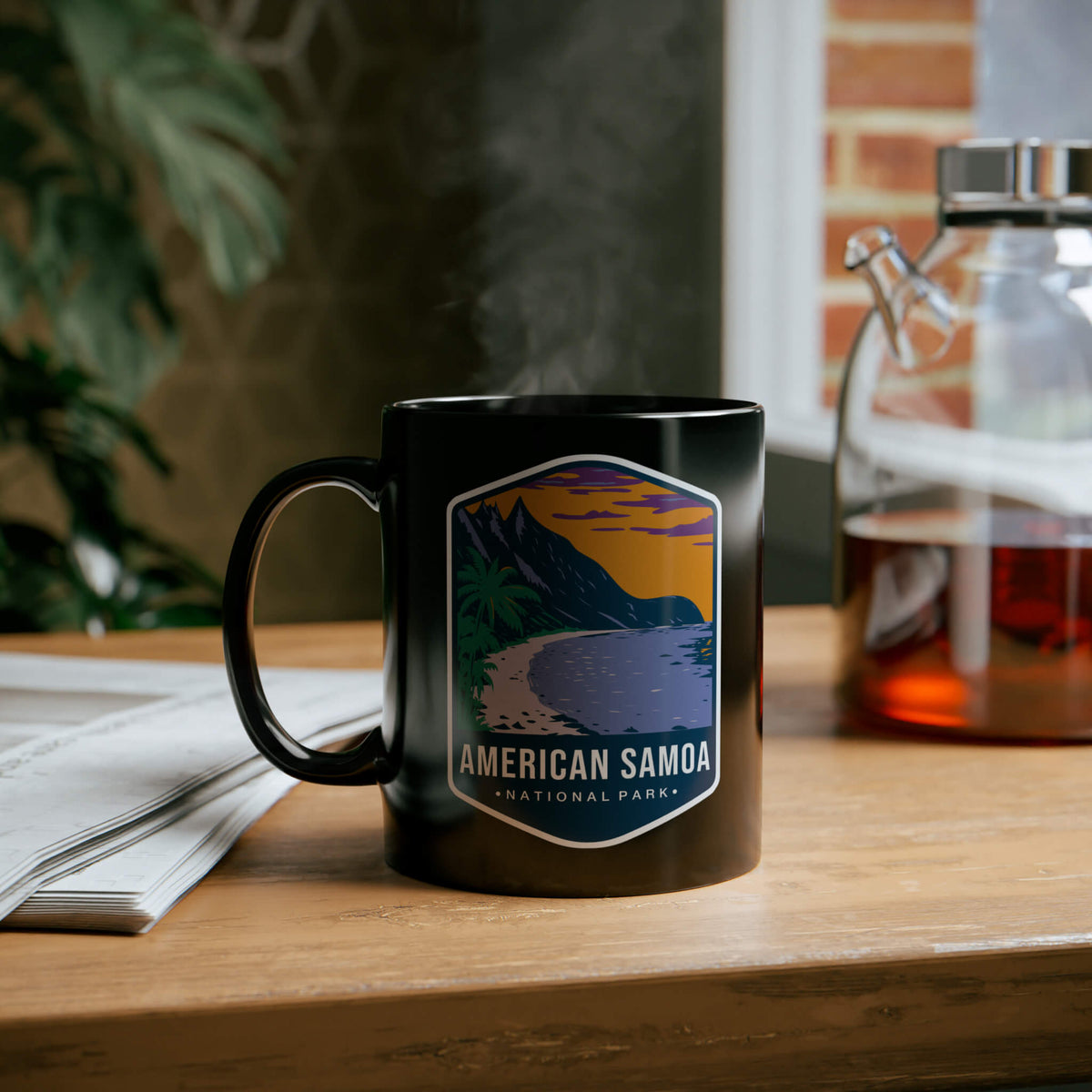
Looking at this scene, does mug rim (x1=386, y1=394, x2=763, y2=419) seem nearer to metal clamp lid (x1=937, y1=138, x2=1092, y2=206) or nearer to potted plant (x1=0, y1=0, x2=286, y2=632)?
metal clamp lid (x1=937, y1=138, x2=1092, y2=206)

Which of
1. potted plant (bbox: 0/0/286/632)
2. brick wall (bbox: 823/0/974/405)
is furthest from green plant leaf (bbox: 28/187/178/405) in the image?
brick wall (bbox: 823/0/974/405)

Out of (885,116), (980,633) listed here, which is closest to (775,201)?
(885,116)

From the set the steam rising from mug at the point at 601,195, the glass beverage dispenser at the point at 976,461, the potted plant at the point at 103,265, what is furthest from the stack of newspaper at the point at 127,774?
the steam rising from mug at the point at 601,195

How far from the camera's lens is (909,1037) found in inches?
14.2

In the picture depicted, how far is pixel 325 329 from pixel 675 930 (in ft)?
7.78

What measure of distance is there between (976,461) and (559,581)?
32cm

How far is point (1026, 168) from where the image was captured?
59 centimetres

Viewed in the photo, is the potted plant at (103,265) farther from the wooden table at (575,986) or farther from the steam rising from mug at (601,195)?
the wooden table at (575,986)

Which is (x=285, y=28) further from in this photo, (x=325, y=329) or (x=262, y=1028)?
(x=262, y=1028)

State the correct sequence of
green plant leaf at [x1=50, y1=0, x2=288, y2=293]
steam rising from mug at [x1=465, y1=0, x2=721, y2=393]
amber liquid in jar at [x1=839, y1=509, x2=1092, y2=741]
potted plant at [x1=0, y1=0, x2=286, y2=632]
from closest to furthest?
amber liquid in jar at [x1=839, y1=509, x2=1092, y2=741] < potted plant at [x1=0, y1=0, x2=286, y2=632] < green plant leaf at [x1=50, y1=0, x2=288, y2=293] < steam rising from mug at [x1=465, y1=0, x2=721, y2=393]

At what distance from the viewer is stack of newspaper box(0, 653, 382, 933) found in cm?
38

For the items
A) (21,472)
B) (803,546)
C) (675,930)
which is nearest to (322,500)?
(21,472)

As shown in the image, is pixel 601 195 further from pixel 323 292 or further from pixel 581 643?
pixel 581 643

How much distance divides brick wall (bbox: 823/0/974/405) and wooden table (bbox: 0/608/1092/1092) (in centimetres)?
126
